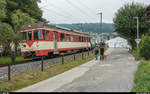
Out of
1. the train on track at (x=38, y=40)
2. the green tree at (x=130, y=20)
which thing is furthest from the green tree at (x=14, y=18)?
the green tree at (x=130, y=20)

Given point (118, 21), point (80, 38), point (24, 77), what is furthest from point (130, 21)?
point (24, 77)

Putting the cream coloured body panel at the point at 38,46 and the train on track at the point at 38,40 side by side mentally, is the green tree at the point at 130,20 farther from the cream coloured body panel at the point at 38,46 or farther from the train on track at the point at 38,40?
the cream coloured body panel at the point at 38,46

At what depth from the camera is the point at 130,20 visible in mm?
28844

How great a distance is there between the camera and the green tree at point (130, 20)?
28677 mm

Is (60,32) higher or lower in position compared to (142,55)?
higher

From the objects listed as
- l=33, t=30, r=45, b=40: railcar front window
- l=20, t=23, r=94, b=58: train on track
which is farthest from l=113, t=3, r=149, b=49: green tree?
l=33, t=30, r=45, b=40: railcar front window

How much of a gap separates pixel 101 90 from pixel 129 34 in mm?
25231

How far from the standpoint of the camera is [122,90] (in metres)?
6.74

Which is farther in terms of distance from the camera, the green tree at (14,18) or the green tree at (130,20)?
the green tree at (130,20)

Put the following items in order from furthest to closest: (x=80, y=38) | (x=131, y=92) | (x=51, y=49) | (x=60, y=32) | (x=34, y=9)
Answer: (x=34, y=9) → (x=80, y=38) → (x=60, y=32) → (x=51, y=49) → (x=131, y=92)

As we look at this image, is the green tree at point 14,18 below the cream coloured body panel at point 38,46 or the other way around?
the other way around

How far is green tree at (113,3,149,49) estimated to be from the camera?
28.7 meters

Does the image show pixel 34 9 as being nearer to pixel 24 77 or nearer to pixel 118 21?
pixel 118 21

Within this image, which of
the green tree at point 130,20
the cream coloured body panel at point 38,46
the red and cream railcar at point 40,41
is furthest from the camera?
the green tree at point 130,20
